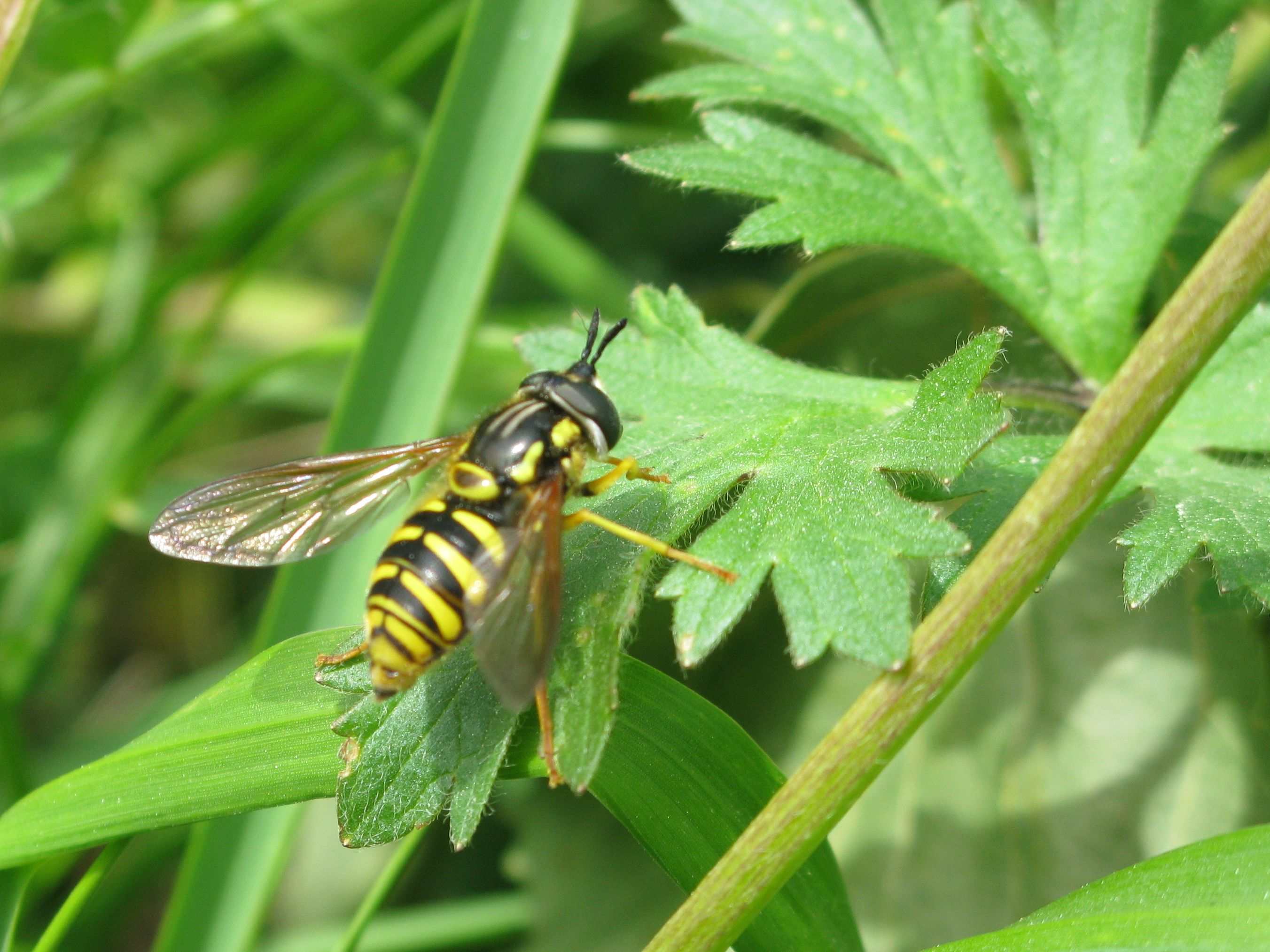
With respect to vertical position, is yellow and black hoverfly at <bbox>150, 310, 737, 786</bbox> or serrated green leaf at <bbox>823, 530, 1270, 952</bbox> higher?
yellow and black hoverfly at <bbox>150, 310, 737, 786</bbox>

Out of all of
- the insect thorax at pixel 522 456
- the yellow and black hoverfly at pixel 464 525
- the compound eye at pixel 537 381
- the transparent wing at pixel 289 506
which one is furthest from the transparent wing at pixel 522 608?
the transparent wing at pixel 289 506

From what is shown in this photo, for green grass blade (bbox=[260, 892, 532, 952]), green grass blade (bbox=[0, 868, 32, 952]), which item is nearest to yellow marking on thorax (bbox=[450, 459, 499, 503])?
green grass blade (bbox=[0, 868, 32, 952])

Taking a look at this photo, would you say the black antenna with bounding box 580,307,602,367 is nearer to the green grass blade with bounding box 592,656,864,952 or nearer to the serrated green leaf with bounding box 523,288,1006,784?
the serrated green leaf with bounding box 523,288,1006,784

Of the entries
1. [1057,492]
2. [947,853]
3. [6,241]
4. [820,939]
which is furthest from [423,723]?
[6,241]

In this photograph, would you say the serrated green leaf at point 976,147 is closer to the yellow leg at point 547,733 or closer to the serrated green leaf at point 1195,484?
the serrated green leaf at point 1195,484

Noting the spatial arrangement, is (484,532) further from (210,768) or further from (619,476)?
(210,768)

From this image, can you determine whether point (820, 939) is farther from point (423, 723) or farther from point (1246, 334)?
point (1246, 334)
